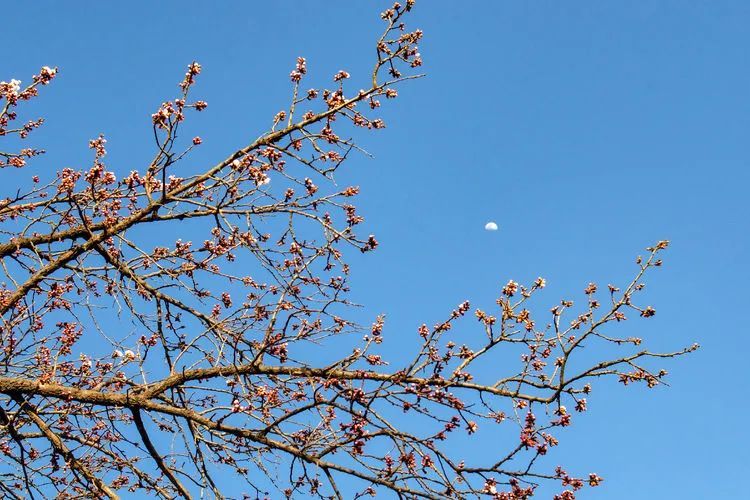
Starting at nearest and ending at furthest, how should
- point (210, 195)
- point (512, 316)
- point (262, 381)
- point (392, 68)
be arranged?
1. point (512, 316)
2. point (262, 381)
3. point (392, 68)
4. point (210, 195)

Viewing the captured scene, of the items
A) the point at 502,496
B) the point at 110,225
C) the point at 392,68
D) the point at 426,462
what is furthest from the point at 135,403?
the point at 392,68

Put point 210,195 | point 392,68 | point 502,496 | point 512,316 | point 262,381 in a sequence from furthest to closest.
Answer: point 210,195, point 392,68, point 262,381, point 512,316, point 502,496

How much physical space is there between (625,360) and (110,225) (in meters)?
4.74

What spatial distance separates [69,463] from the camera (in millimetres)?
6266

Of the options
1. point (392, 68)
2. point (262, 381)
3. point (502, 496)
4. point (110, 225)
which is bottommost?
point (502, 496)

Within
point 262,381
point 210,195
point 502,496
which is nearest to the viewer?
point 502,496

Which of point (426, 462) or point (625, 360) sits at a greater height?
point (625, 360)

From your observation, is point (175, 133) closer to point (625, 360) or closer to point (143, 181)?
point (143, 181)

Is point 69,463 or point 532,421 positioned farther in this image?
point 69,463

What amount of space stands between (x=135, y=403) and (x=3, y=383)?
3.89ft

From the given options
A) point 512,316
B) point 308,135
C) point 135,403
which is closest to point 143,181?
point 308,135

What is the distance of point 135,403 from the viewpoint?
6137mm

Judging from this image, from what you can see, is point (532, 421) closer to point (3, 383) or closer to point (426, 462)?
point (426, 462)

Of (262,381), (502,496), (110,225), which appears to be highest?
(110,225)
